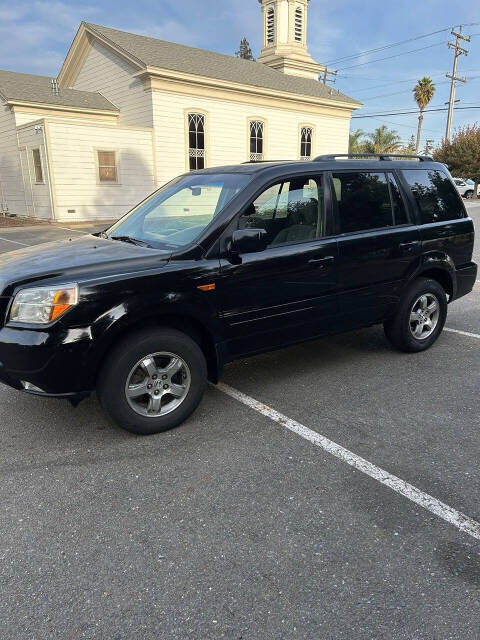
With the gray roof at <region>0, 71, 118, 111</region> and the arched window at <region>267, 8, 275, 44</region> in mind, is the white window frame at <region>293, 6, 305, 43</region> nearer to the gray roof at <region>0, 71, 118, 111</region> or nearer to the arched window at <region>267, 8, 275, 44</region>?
the arched window at <region>267, 8, 275, 44</region>

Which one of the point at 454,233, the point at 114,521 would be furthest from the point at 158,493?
the point at 454,233

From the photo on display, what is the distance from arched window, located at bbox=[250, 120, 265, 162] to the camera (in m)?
23.8

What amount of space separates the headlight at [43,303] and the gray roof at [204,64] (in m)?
19.1

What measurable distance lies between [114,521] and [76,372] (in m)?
0.96

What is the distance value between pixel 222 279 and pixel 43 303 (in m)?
1.23

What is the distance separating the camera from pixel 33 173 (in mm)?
19672

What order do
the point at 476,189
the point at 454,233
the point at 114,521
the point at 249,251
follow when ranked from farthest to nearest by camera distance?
1. the point at 476,189
2. the point at 454,233
3. the point at 249,251
4. the point at 114,521

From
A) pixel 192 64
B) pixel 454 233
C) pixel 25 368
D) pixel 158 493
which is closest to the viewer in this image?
pixel 158 493

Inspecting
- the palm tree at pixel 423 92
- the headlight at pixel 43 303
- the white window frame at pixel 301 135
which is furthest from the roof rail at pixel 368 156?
the palm tree at pixel 423 92

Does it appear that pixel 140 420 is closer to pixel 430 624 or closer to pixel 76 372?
pixel 76 372

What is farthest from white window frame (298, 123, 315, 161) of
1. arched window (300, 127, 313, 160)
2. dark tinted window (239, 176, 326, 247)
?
dark tinted window (239, 176, 326, 247)

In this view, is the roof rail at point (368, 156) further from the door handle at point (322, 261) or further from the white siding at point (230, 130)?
the white siding at point (230, 130)

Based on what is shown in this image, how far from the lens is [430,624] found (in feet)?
6.70

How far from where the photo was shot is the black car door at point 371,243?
4375mm
